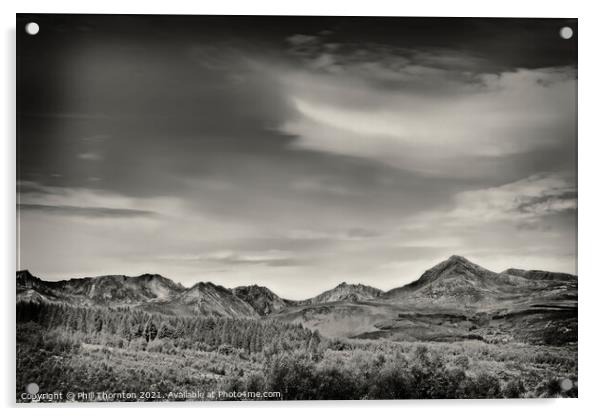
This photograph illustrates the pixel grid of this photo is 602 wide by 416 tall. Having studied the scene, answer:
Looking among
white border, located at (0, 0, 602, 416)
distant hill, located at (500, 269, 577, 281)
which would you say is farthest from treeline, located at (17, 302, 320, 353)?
distant hill, located at (500, 269, 577, 281)

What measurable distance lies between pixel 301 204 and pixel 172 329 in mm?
1064

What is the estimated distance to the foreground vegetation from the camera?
424 cm

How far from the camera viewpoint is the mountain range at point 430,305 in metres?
4.36

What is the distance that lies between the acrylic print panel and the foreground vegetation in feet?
0.04

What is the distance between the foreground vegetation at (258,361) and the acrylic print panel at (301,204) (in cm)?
1

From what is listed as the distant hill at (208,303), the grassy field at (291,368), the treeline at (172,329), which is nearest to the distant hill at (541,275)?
the grassy field at (291,368)

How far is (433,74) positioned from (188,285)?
1936 millimetres

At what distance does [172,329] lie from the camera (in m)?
4.38

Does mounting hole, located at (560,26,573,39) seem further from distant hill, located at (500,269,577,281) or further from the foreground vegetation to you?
the foreground vegetation
